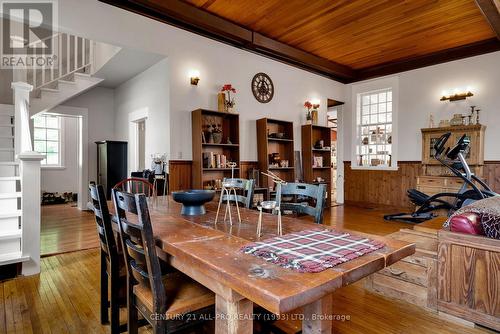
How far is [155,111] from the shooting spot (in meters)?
4.58

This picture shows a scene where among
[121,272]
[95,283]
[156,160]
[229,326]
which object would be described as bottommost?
[95,283]

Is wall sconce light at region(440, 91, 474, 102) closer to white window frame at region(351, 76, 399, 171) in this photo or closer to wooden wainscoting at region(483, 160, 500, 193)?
white window frame at region(351, 76, 399, 171)

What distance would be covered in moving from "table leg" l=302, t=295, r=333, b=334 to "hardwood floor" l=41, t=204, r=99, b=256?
10.9 ft

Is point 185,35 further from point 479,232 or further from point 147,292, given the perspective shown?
point 479,232

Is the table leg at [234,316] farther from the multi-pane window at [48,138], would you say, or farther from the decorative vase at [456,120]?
the multi-pane window at [48,138]

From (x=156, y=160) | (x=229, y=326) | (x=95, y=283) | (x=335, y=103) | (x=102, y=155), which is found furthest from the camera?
(x=335, y=103)

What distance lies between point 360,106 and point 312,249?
657 centimetres

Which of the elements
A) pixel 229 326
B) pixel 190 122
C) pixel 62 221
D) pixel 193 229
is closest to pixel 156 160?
pixel 190 122

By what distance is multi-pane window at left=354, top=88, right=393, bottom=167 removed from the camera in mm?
6480

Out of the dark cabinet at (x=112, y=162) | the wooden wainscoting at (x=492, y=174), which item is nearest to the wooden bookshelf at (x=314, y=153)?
the wooden wainscoting at (x=492, y=174)

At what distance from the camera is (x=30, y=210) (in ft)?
9.31

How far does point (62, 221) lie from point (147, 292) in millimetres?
4747

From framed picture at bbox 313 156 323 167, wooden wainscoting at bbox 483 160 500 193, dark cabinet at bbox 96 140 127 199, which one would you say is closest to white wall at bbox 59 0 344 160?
framed picture at bbox 313 156 323 167

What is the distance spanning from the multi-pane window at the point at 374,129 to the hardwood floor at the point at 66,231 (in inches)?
231
